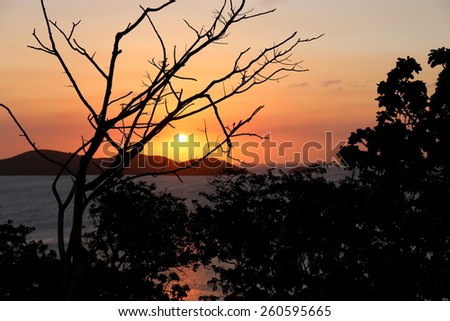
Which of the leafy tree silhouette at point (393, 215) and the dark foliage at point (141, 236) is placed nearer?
the leafy tree silhouette at point (393, 215)

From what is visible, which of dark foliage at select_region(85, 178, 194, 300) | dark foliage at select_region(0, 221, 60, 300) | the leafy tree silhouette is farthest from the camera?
dark foliage at select_region(85, 178, 194, 300)

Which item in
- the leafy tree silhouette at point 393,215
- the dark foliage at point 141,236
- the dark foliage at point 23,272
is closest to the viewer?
Result: the leafy tree silhouette at point 393,215

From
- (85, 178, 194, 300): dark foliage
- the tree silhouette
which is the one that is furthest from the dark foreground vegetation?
Answer: (85, 178, 194, 300): dark foliage

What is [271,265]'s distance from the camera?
2820cm

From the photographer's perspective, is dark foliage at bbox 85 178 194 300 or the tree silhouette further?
dark foliage at bbox 85 178 194 300

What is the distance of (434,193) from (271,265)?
13.5 meters

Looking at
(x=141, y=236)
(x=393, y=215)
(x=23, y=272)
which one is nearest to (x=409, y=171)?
(x=393, y=215)

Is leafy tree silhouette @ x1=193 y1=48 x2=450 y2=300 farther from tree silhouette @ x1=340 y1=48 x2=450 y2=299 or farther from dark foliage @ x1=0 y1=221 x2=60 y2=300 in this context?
dark foliage @ x1=0 y1=221 x2=60 y2=300

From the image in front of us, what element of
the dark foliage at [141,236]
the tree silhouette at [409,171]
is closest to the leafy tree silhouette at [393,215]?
the tree silhouette at [409,171]

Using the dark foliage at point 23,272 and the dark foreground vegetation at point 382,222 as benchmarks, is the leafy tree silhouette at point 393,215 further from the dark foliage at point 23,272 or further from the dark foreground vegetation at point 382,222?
the dark foliage at point 23,272

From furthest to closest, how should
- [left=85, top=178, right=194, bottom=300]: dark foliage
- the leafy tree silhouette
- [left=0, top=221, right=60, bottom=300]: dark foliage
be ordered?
[left=85, top=178, right=194, bottom=300]: dark foliage < [left=0, top=221, right=60, bottom=300]: dark foliage < the leafy tree silhouette

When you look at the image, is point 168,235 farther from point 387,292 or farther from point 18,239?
point 387,292
